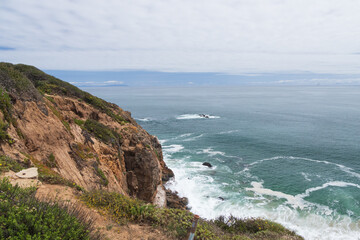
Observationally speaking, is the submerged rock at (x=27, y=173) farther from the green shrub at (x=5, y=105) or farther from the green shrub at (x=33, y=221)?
the green shrub at (x=5, y=105)

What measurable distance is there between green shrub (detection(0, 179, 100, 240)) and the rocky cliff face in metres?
4.64

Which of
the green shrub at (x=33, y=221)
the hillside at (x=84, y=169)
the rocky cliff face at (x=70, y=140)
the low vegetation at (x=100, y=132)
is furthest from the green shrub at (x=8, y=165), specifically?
the low vegetation at (x=100, y=132)

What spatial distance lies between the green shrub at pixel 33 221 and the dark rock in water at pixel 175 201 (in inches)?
976

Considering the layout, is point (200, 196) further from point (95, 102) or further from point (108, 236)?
point (108, 236)

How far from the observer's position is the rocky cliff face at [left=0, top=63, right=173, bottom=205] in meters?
13.4

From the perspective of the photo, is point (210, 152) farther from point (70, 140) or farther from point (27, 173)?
point (27, 173)

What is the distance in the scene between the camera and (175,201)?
30766 mm

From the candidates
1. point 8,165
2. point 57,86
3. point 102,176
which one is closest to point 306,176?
point 102,176

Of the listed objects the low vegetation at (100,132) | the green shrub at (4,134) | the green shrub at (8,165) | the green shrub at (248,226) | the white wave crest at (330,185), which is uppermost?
the green shrub at (4,134)

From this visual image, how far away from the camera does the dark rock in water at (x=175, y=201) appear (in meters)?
30.3

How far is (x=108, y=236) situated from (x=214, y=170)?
1445 inches

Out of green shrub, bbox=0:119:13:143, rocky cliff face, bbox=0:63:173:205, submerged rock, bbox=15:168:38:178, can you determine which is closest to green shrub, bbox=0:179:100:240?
submerged rock, bbox=15:168:38:178

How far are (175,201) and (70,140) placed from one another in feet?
60.2

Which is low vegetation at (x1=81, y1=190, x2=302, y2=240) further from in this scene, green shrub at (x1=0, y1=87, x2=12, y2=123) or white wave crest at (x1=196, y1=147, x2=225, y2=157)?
white wave crest at (x1=196, y1=147, x2=225, y2=157)
